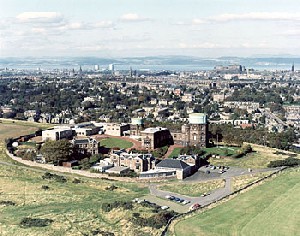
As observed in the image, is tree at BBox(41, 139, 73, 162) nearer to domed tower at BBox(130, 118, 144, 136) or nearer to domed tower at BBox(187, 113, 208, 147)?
domed tower at BBox(187, 113, 208, 147)

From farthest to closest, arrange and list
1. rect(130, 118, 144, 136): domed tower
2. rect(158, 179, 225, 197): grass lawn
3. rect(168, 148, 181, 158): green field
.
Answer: rect(130, 118, 144, 136): domed tower
rect(168, 148, 181, 158): green field
rect(158, 179, 225, 197): grass lawn

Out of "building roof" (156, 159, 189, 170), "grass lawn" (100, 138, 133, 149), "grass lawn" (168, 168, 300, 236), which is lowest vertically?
"grass lawn" (100, 138, 133, 149)

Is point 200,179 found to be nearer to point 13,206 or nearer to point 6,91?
point 13,206

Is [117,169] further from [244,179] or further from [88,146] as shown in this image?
[244,179]

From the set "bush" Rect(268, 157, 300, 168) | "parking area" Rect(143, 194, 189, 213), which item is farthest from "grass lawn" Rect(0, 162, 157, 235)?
"bush" Rect(268, 157, 300, 168)

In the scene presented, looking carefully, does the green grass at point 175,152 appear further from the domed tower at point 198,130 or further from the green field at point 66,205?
the green field at point 66,205

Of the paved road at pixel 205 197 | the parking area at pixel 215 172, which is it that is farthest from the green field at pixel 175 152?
the paved road at pixel 205 197

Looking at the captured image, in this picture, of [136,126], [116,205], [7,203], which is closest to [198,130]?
[136,126]
